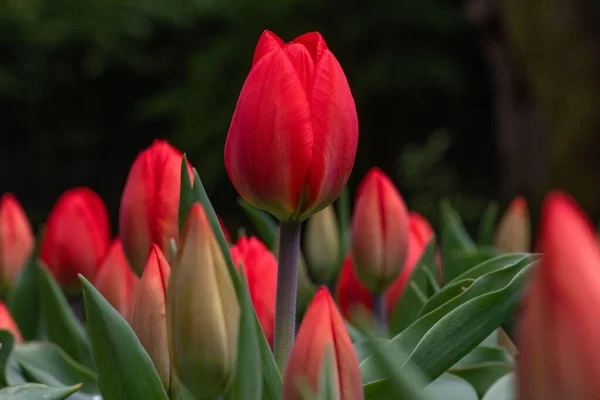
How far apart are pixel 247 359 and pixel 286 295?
8cm

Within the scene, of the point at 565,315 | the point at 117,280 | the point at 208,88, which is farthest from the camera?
the point at 208,88

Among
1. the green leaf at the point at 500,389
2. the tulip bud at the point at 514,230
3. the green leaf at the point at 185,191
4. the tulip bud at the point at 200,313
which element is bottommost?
the green leaf at the point at 500,389

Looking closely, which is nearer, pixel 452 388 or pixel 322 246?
pixel 452 388

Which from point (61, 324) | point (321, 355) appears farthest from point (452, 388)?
point (61, 324)

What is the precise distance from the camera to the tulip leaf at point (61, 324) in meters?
0.58

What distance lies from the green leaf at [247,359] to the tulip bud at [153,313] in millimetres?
63

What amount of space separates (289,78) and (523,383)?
0.64 ft

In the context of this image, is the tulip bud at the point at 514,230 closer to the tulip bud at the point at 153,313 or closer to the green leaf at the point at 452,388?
the green leaf at the point at 452,388

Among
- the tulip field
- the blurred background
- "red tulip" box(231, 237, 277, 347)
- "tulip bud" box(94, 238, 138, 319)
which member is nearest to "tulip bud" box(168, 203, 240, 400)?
the tulip field

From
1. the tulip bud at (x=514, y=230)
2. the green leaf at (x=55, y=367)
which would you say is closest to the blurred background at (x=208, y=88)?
the tulip bud at (x=514, y=230)

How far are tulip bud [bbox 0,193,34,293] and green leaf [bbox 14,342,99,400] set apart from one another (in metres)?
0.19

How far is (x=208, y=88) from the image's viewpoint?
4.42 metres

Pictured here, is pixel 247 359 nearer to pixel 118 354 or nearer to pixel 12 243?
pixel 118 354

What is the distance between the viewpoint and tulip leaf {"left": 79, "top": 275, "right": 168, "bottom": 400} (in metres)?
0.35
